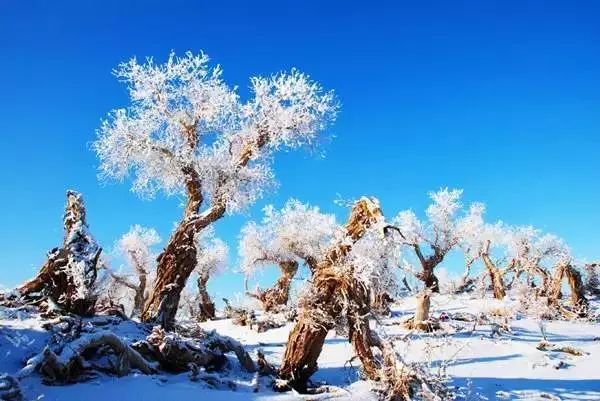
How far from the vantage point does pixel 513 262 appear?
3678cm

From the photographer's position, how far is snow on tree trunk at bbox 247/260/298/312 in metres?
30.9

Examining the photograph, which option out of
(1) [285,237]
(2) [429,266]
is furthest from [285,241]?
(2) [429,266]

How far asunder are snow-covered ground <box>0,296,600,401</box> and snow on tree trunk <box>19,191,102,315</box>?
1143 millimetres

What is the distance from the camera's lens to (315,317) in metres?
10.1

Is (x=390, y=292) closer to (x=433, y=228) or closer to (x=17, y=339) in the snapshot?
(x=17, y=339)

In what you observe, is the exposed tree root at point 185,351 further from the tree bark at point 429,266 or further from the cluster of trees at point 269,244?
the tree bark at point 429,266

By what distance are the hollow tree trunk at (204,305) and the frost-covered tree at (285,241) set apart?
11.7ft

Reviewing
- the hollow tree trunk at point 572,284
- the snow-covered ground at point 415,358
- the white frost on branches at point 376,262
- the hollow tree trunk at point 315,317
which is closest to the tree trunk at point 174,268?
the snow-covered ground at point 415,358

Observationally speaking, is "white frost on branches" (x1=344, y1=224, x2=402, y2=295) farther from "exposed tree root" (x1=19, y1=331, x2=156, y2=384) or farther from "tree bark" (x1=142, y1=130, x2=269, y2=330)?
"tree bark" (x1=142, y1=130, x2=269, y2=330)

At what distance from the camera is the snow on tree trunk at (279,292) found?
3090 cm

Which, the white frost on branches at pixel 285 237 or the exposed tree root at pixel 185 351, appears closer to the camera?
the exposed tree root at pixel 185 351

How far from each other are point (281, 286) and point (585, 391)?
23876 millimetres

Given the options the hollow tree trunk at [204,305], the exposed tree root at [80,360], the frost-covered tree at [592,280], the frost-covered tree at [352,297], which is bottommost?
the exposed tree root at [80,360]

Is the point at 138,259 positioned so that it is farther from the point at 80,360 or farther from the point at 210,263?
the point at 80,360
